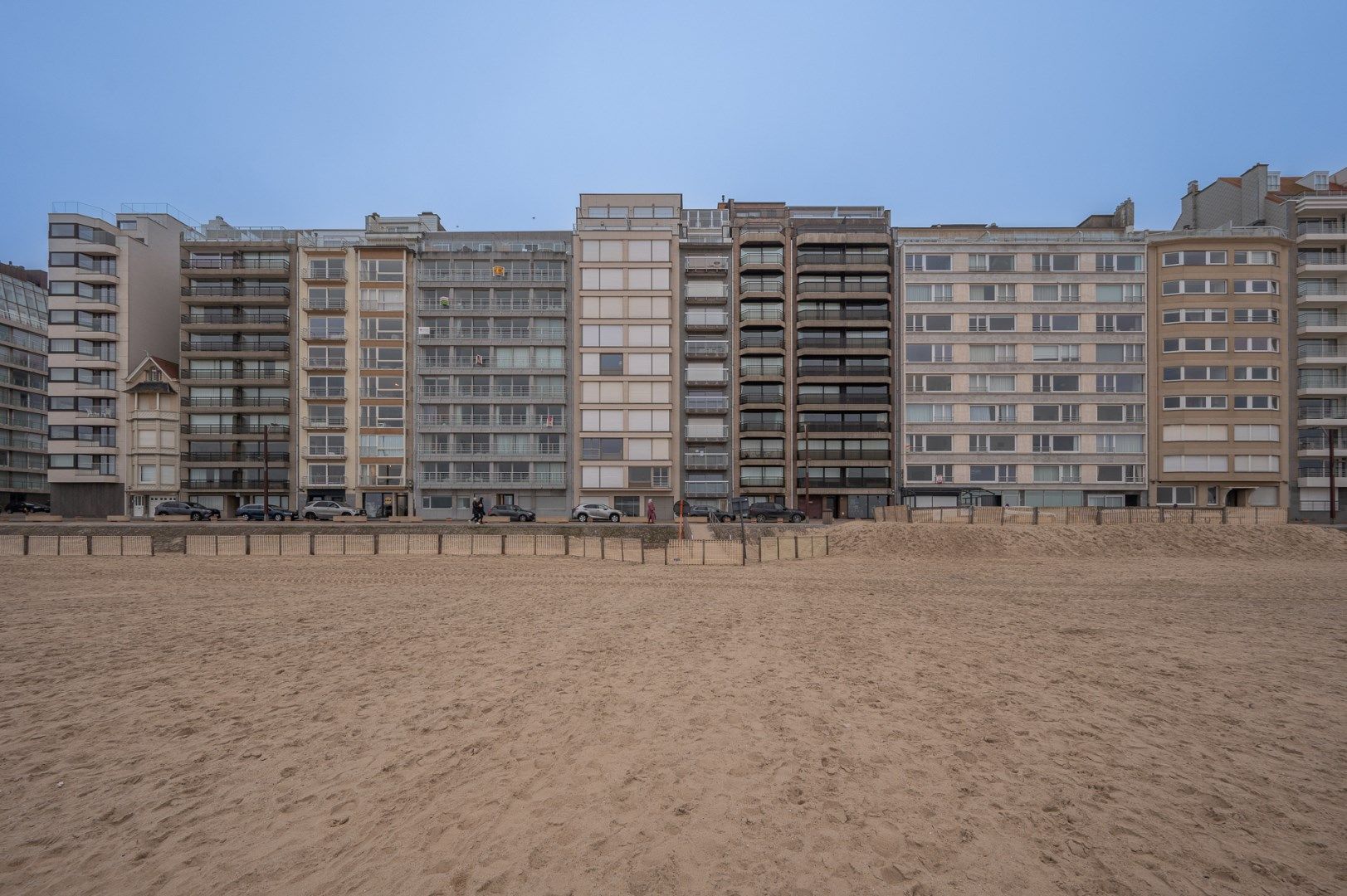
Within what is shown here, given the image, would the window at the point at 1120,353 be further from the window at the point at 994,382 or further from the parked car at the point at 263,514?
the parked car at the point at 263,514

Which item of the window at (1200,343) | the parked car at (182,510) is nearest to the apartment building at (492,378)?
the parked car at (182,510)

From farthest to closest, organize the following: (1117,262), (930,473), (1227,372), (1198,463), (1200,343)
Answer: (930,473) < (1117,262) < (1200,343) < (1198,463) < (1227,372)

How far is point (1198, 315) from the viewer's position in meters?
56.4

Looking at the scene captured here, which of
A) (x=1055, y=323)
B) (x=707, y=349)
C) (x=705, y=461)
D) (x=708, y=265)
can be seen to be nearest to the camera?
(x=1055, y=323)

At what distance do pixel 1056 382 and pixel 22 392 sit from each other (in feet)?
388

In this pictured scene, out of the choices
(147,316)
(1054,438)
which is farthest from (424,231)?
(1054,438)

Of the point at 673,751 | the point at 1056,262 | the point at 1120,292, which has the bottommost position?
the point at 673,751

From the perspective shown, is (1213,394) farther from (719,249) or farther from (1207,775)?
(1207,775)

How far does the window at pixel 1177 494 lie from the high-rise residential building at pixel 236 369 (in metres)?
80.6

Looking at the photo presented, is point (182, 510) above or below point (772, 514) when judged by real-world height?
above

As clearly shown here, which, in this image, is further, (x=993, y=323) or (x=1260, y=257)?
(x=993, y=323)

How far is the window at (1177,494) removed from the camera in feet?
184

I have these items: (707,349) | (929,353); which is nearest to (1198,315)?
(929,353)

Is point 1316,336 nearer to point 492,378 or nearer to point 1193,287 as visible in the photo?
point 1193,287
